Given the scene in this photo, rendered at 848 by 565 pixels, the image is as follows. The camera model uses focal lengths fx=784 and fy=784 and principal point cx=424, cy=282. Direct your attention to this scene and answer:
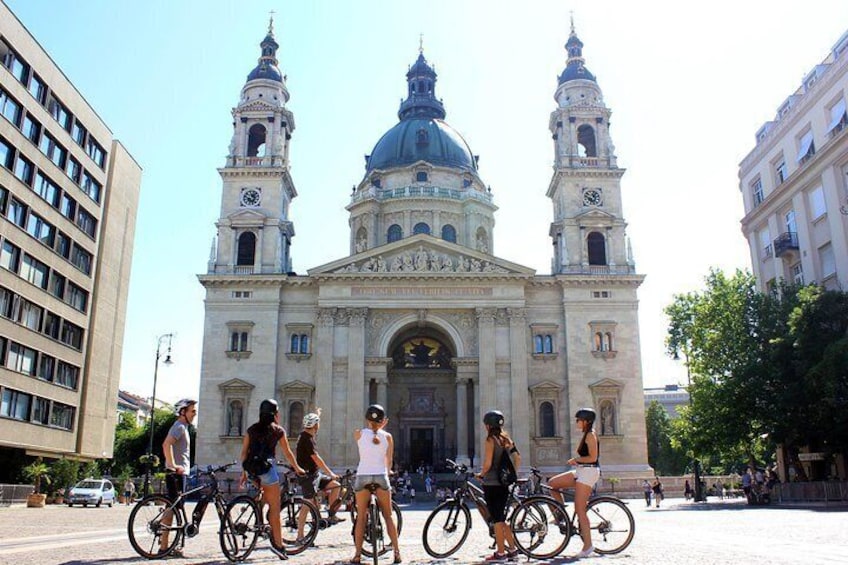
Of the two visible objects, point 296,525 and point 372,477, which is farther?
point 296,525

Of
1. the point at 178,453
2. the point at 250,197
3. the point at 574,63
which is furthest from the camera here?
the point at 574,63

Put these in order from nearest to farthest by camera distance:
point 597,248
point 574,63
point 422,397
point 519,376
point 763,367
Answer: point 763,367, point 519,376, point 597,248, point 422,397, point 574,63

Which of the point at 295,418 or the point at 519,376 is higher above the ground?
the point at 519,376

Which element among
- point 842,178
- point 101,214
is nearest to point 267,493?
point 842,178

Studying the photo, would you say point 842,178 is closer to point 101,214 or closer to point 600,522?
point 600,522

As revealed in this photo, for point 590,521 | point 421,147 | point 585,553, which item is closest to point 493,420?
point 585,553

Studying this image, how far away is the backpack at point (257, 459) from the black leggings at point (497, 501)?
2679mm

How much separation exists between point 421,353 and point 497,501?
4262cm

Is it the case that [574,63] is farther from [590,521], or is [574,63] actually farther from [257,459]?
[257,459]

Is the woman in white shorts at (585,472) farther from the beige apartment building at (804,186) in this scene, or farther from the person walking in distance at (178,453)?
the beige apartment building at (804,186)

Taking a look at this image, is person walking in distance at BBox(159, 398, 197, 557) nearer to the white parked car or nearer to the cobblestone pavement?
the cobblestone pavement

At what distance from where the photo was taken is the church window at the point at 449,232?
5897 centimetres

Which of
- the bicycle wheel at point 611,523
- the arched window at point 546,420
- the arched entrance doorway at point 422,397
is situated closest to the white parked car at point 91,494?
the arched entrance doorway at point 422,397

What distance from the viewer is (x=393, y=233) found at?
59344 mm
